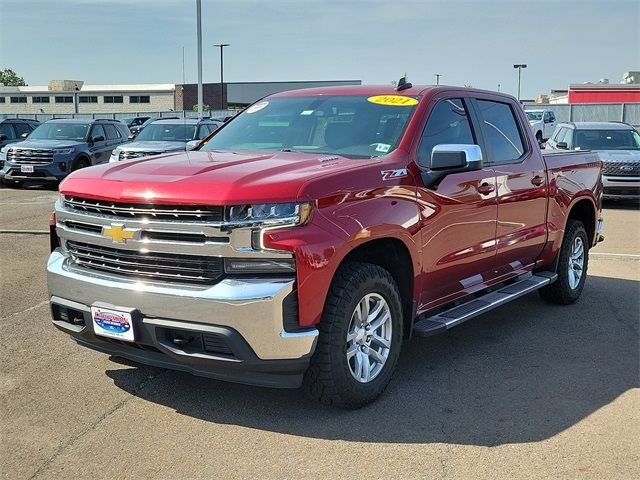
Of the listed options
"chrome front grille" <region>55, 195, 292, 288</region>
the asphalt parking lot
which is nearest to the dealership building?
the asphalt parking lot

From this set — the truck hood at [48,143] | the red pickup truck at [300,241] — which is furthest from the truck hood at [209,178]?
the truck hood at [48,143]

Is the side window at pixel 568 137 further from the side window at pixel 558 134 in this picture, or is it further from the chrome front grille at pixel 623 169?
the chrome front grille at pixel 623 169

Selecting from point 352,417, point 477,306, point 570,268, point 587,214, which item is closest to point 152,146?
point 587,214

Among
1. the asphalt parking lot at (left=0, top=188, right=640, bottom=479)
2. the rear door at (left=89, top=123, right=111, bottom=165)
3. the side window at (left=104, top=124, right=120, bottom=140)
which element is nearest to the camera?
the asphalt parking lot at (left=0, top=188, right=640, bottom=479)

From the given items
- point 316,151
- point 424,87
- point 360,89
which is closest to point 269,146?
point 316,151

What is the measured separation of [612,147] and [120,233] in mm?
13740

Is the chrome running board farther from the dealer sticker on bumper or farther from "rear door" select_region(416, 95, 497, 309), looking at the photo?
the dealer sticker on bumper

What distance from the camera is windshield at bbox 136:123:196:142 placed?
55.3ft

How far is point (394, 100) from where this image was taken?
5.06 metres

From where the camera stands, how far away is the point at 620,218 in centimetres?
1295

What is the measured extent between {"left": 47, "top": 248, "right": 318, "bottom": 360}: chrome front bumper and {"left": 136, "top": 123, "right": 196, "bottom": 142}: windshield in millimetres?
13427

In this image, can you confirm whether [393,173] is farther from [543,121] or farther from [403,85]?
[543,121]

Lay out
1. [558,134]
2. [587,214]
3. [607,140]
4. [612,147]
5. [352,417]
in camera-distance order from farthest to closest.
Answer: [558,134], [607,140], [612,147], [587,214], [352,417]

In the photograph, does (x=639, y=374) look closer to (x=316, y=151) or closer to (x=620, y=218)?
(x=316, y=151)
